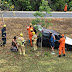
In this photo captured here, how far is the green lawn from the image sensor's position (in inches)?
334

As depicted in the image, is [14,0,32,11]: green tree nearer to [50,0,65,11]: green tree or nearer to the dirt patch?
[50,0,65,11]: green tree

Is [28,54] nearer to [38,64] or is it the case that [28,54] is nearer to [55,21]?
[38,64]

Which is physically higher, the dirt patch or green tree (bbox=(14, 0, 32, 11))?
green tree (bbox=(14, 0, 32, 11))

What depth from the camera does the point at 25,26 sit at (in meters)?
18.2

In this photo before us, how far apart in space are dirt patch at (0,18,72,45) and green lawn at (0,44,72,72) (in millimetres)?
5145

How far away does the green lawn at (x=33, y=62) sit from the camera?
27.8ft

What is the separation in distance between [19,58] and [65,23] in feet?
36.4

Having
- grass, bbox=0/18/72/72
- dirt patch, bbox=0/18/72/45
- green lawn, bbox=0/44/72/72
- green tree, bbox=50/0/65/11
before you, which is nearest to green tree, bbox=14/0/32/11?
green tree, bbox=50/0/65/11

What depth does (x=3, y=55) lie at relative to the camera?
10.5 meters

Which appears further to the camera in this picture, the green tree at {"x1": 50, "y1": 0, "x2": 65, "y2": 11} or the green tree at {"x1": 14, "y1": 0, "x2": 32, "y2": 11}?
the green tree at {"x1": 50, "y1": 0, "x2": 65, "y2": 11}

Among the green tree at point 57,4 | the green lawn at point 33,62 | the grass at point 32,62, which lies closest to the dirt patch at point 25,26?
the grass at point 32,62

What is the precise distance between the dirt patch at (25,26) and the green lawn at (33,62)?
5145 millimetres

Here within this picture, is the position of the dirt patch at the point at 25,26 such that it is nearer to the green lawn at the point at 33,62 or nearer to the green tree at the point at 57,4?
the green lawn at the point at 33,62

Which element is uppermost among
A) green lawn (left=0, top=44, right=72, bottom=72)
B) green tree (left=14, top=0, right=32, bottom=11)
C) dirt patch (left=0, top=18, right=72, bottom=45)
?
green tree (left=14, top=0, right=32, bottom=11)
